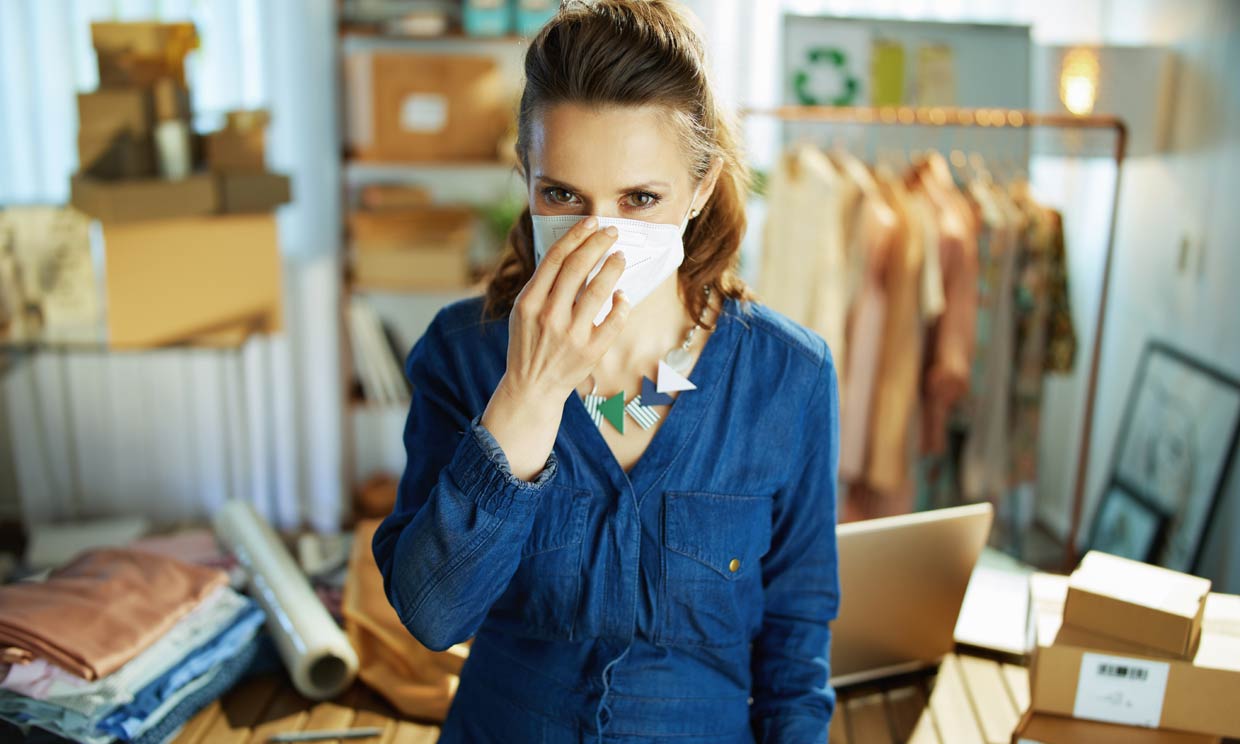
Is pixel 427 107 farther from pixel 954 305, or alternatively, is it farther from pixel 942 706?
pixel 942 706

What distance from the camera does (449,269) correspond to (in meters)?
3.61

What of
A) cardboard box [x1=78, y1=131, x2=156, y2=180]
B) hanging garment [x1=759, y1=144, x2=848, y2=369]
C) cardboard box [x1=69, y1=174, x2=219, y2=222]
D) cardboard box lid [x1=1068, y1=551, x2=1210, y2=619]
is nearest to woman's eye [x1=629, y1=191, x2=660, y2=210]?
cardboard box lid [x1=1068, y1=551, x2=1210, y2=619]

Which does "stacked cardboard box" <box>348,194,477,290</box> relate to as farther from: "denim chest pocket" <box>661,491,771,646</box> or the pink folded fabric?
"denim chest pocket" <box>661,491,771,646</box>

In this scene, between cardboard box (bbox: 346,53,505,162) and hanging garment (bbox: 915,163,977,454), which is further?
cardboard box (bbox: 346,53,505,162)

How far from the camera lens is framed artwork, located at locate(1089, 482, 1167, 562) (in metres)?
3.07

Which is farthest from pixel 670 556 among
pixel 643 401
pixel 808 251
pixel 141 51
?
pixel 141 51

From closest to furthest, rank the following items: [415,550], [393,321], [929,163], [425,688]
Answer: [415,550]
[425,688]
[929,163]
[393,321]

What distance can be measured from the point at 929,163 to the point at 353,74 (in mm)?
1912

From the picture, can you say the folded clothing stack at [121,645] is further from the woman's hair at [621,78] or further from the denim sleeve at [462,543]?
the woman's hair at [621,78]

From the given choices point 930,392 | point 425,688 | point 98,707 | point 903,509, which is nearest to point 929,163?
point 930,392

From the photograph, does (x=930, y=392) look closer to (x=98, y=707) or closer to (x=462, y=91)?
(x=462, y=91)

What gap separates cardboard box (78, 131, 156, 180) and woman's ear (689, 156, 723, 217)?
1839 mm

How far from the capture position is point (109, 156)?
2.58 m

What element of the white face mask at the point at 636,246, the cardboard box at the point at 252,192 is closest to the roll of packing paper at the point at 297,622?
the white face mask at the point at 636,246
